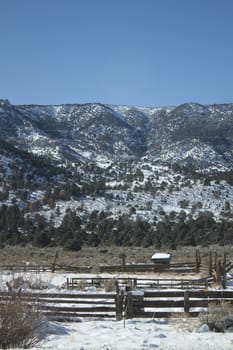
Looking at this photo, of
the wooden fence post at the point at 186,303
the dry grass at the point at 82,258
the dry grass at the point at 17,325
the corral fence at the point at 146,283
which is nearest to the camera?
the dry grass at the point at 17,325

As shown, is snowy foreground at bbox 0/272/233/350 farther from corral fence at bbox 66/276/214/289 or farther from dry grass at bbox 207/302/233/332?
corral fence at bbox 66/276/214/289

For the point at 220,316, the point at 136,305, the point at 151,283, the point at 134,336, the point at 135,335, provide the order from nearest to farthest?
the point at 134,336 → the point at 135,335 → the point at 220,316 → the point at 136,305 → the point at 151,283

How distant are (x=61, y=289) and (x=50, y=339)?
1282cm

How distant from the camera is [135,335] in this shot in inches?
542

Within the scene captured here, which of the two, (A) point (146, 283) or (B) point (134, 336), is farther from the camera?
(A) point (146, 283)

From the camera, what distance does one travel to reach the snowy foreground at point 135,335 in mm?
12023

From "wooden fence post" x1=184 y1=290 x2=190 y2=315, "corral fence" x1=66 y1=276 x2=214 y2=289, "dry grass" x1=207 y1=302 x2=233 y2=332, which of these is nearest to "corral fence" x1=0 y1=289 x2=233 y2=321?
"wooden fence post" x1=184 y1=290 x2=190 y2=315

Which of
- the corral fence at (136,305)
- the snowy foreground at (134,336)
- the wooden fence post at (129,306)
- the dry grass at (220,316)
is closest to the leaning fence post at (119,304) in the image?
the corral fence at (136,305)

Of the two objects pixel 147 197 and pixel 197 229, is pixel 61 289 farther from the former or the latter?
pixel 147 197

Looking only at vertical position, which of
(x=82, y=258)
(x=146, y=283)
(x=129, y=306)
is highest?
(x=129, y=306)

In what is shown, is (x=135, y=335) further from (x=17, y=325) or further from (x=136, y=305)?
(x=17, y=325)

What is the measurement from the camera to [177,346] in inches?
475

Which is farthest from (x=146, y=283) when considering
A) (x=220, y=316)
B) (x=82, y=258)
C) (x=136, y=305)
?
(x=82, y=258)

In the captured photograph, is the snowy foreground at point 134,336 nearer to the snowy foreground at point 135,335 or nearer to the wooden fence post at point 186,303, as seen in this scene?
the snowy foreground at point 135,335
